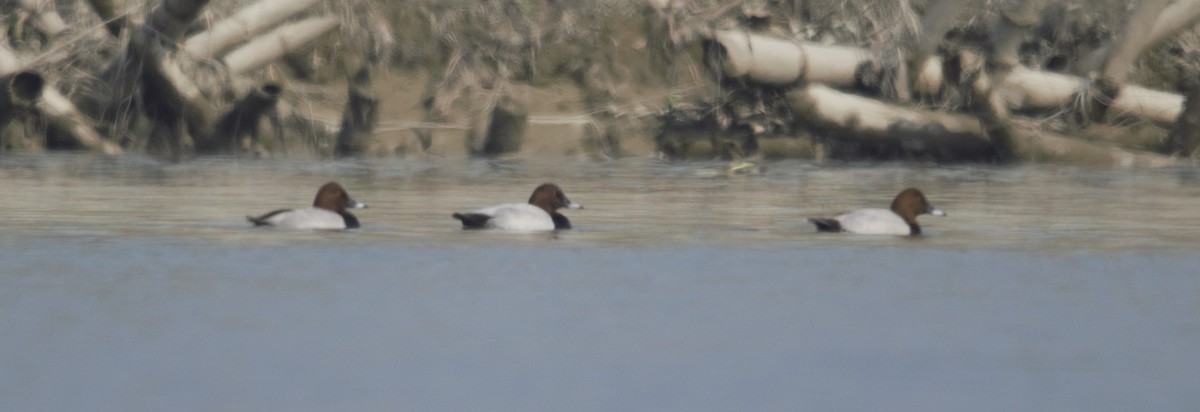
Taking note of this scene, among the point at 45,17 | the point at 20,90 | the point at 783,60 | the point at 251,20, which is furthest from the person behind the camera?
the point at 45,17

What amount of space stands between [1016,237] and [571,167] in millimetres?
9127

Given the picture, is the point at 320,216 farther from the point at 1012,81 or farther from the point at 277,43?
the point at 1012,81

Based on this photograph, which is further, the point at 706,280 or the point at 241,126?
the point at 241,126

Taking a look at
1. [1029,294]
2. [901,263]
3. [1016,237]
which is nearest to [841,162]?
[1016,237]

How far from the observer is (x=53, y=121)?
23328 millimetres

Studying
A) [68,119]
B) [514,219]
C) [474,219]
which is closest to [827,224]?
[514,219]

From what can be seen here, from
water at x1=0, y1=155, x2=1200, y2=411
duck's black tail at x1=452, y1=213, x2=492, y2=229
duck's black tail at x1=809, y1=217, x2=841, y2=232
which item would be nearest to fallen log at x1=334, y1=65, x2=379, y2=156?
water at x1=0, y1=155, x2=1200, y2=411

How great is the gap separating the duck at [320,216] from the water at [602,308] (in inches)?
7.7

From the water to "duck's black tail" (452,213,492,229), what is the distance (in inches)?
5.7

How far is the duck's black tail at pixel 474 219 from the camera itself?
42.7 feet

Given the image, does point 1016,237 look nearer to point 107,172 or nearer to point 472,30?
point 107,172

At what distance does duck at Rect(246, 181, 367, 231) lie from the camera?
1305 centimetres

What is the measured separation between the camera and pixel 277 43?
23875 millimetres

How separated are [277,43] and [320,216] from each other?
11106mm
